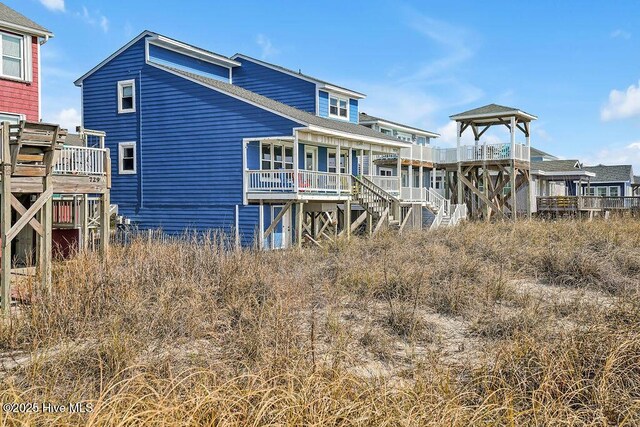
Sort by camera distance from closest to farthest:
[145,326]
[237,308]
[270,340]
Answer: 1. [270,340]
2. [145,326]
3. [237,308]

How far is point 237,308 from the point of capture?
9.27 m

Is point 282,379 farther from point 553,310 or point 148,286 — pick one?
point 553,310

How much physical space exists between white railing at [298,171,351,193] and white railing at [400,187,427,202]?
4650mm

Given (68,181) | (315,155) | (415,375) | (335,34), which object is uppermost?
(335,34)

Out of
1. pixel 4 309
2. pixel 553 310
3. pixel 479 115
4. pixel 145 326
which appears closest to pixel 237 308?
pixel 145 326

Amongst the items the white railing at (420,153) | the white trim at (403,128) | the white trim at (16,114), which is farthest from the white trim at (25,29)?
the white trim at (403,128)

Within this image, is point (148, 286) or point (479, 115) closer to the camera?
point (148, 286)

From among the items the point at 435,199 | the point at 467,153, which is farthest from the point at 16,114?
the point at 467,153

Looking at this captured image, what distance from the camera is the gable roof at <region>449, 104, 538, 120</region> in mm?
33594

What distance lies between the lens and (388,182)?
29391 millimetres

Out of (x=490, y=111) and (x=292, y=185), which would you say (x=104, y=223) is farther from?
(x=490, y=111)

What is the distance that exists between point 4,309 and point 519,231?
1632 cm

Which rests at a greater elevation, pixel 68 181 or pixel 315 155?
pixel 315 155

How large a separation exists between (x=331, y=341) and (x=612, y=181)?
6256cm
